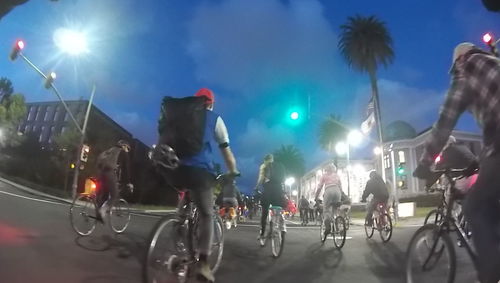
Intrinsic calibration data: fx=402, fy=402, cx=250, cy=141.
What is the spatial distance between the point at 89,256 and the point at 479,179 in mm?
4736

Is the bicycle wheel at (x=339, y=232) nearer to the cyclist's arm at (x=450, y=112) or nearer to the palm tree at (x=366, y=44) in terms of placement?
the cyclist's arm at (x=450, y=112)

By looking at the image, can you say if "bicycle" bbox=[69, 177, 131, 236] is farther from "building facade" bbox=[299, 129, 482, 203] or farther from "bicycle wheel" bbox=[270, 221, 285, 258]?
"building facade" bbox=[299, 129, 482, 203]

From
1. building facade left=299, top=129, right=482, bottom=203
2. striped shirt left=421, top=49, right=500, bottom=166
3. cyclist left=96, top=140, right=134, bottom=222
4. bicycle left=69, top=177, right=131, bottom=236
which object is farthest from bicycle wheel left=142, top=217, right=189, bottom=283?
building facade left=299, top=129, right=482, bottom=203

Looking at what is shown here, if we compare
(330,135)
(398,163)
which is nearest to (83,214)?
(398,163)

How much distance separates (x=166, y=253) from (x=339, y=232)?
19.4 feet

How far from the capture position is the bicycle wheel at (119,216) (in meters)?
7.84

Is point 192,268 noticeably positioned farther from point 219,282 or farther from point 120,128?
point 120,128

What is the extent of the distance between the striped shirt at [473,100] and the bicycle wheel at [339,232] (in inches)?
238

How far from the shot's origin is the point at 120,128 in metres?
34.8

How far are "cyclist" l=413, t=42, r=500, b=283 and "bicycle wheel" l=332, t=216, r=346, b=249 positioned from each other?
6.07 m

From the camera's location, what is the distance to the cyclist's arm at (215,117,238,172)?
3961mm

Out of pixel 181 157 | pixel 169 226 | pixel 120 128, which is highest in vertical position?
pixel 120 128

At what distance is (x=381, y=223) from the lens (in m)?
9.97


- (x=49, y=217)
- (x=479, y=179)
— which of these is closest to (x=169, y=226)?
(x=479, y=179)
